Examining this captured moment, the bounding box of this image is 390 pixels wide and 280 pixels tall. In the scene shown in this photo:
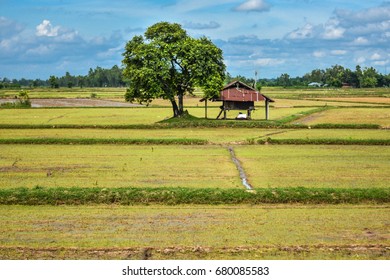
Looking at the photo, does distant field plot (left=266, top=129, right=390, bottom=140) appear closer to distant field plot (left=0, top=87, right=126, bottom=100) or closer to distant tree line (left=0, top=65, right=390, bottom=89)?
distant field plot (left=0, top=87, right=126, bottom=100)

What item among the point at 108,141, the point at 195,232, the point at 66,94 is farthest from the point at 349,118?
the point at 66,94

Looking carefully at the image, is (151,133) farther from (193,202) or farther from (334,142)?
(193,202)

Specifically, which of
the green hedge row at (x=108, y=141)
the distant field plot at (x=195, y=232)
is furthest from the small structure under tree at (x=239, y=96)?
the distant field plot at (x=195, y=232)

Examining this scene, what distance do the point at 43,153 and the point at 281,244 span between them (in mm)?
17147

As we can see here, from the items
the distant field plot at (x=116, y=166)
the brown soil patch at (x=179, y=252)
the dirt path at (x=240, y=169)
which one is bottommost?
the brown soil patch at (x=179, y=252)

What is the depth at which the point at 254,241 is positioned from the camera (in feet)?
41.1

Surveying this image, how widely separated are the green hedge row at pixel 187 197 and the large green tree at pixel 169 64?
81.2 ft

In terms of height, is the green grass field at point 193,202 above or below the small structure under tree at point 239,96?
below

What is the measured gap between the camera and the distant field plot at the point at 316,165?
63.2 feet

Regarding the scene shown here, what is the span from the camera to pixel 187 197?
16719 millimetres

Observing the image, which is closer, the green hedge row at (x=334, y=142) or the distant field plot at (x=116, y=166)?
the distant field plot at (x=116, y=166)

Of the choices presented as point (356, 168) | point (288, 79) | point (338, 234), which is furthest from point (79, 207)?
point (288, 79)

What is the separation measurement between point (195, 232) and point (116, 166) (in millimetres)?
10163

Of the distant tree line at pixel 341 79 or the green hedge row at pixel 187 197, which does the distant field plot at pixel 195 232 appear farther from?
the distant tree line at pixel 341 79
